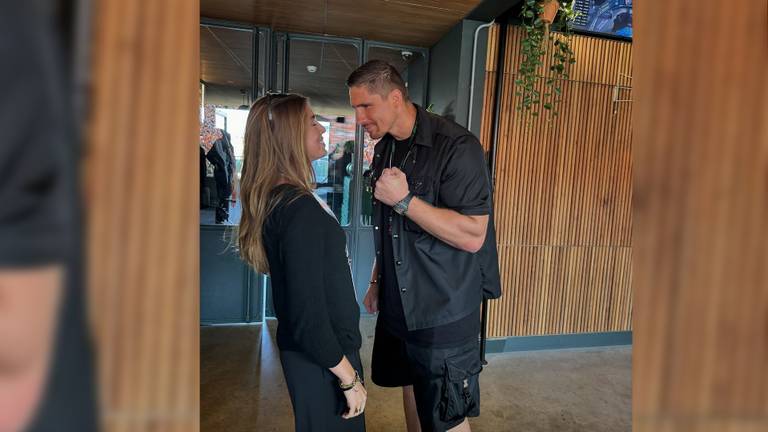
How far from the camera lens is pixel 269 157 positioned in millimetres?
1388

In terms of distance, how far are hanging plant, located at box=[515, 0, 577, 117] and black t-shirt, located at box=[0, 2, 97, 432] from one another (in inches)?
117

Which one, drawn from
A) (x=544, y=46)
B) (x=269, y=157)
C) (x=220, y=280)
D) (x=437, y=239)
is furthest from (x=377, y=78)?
(x=220, y=280)

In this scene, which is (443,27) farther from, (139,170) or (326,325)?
(139,170)

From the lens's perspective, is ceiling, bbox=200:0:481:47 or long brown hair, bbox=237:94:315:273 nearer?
long brown hair, bbox=237:94:315:273

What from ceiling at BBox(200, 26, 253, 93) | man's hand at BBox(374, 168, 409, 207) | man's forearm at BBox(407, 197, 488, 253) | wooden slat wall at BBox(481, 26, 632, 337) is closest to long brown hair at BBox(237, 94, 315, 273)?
man's hand at BBox(374, 168, 409, 207)

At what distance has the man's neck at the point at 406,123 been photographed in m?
1.77

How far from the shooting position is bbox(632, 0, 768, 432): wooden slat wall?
0.51 meters

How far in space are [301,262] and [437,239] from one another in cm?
63

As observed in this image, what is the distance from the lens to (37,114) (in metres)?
0.24

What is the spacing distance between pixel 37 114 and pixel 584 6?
3986 millimetres

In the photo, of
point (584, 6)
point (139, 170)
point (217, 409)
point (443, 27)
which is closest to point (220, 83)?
point (443, 27)

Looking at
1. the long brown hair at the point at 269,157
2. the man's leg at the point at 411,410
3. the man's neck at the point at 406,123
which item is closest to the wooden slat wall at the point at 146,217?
the long brown hair at the point at 269,157

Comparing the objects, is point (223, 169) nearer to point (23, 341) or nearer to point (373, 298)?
point (373, 298)

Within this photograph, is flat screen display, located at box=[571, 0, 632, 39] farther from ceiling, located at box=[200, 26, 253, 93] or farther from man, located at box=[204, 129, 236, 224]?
man, located at box=[204, 129, 236, 224]
